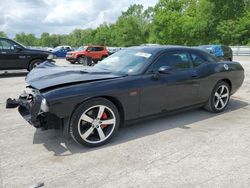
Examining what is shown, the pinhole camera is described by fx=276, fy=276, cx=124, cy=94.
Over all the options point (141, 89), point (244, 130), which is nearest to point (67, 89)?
point (141, 89)

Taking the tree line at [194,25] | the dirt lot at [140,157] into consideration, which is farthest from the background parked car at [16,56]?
the tree line at [194,25]

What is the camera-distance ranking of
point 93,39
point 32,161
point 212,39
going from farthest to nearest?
point 93,39 → point 212,39 → point 32,161

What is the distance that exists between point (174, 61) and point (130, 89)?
1225 millimetres

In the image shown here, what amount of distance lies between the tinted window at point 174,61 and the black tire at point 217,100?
0.89 meters

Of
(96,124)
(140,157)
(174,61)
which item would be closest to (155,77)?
(174,61)

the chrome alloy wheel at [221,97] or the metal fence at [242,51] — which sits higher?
the metal fence at [242,51]

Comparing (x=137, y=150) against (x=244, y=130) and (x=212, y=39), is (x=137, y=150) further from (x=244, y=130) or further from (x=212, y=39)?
(x=212, y=39)

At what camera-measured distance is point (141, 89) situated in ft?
14.0

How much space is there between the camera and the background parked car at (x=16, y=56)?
36.0 feet

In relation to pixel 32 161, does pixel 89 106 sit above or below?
above

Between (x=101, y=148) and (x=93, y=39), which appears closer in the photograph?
(x=101, y=148)

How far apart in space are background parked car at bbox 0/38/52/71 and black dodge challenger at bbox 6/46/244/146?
6.25m

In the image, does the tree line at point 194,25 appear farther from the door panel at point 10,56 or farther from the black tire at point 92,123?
the black tire at point 92,123

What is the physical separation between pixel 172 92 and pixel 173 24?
52.2m
